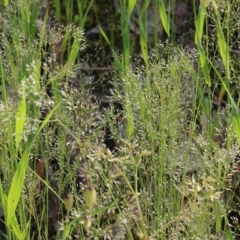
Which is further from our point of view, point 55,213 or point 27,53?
point 55,213

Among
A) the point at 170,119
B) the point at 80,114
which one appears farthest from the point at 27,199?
the point at 170,119

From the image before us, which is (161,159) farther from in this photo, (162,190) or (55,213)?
(55,213)

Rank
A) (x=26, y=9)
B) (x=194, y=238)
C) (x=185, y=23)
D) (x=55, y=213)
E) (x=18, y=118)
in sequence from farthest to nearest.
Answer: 1. (x=185, y=23)
2. (x=55, y=213)
3. (x=26, y=9)
4. (x=194, y=238)
5. (x=18, y=118)

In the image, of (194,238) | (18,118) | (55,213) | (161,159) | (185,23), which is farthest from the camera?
(185,23)

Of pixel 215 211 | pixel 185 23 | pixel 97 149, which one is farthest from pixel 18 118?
pixel 185 23

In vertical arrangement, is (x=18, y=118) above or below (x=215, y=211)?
above

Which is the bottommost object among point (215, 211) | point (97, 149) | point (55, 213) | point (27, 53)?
point (55, 213)

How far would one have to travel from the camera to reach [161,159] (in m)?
1.35

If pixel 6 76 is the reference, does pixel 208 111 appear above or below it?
below

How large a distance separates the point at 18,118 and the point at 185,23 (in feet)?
4.30

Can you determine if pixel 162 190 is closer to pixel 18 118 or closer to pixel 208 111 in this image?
pixel 208 111

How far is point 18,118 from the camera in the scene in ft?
3.60

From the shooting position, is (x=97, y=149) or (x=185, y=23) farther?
(x=185, y=23)

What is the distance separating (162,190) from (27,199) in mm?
312
